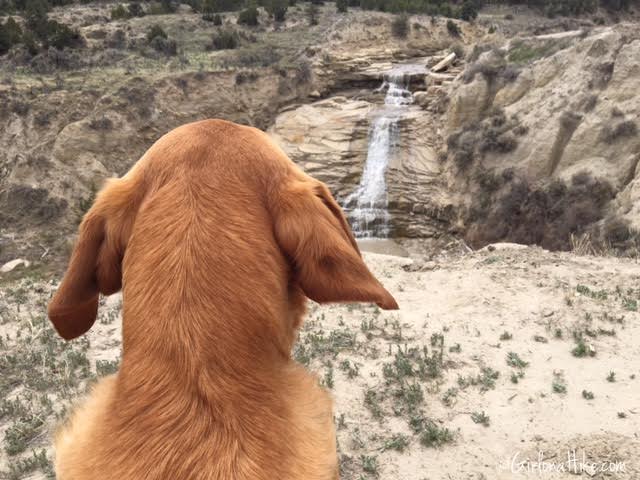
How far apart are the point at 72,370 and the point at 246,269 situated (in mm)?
4538

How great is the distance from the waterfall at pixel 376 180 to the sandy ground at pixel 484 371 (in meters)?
9.75

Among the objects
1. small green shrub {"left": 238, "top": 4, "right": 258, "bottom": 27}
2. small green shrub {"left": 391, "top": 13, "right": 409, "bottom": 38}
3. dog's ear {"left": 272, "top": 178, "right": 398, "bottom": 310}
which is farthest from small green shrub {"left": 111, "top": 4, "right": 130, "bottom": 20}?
dog's ear {"left": 272, "top": 178, "right": 398, "bottom": 310}

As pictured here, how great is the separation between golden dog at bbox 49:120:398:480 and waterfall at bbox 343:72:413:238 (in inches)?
608

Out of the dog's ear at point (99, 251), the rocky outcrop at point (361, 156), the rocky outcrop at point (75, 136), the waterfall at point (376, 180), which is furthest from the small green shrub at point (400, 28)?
the dog's ear at point (99, 251)

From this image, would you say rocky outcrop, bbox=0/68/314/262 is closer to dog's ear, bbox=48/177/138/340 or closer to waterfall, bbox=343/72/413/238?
waterfall, bbox=343/72/413/238

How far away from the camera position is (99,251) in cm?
150

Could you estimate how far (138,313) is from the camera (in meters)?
1.27

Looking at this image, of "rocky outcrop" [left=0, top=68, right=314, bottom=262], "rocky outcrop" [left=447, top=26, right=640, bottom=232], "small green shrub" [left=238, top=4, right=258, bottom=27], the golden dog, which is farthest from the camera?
"small green shrub" [left=238, top=4, right=258, bottom=27]

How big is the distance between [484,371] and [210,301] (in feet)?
14.8

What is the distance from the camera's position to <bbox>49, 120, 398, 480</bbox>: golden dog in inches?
46.5

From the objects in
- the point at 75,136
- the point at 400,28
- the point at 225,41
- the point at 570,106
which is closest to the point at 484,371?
the point at 570,106

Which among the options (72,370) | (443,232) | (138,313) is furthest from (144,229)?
(443,232)

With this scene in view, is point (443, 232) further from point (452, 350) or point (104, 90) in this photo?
point (104, 90)

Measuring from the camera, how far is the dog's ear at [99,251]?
146 centimetres
